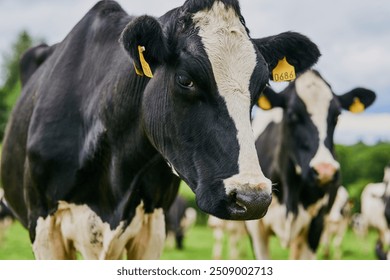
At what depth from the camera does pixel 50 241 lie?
390 centimetres

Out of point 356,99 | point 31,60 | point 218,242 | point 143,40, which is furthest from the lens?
point 218,242

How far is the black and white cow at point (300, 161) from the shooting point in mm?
5973

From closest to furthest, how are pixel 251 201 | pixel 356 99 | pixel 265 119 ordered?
pixel 251 201
pixel 356 99
pixel 265 119

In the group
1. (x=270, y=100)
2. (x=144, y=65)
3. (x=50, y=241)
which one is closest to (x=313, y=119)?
(x=270, y=100)

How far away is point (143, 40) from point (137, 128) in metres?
0.60

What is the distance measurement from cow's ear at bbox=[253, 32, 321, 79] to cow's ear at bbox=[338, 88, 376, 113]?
2.90 metres

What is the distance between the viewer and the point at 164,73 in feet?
10.3

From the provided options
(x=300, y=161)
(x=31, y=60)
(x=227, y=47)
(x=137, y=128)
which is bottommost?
(x=300, y=161)

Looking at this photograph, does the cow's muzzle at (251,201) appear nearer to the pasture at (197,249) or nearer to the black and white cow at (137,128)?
the black and white cow at (137,128)

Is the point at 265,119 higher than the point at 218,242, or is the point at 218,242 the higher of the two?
the point at 265,119

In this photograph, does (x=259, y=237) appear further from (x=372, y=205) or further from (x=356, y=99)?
(x=372, y=205)
